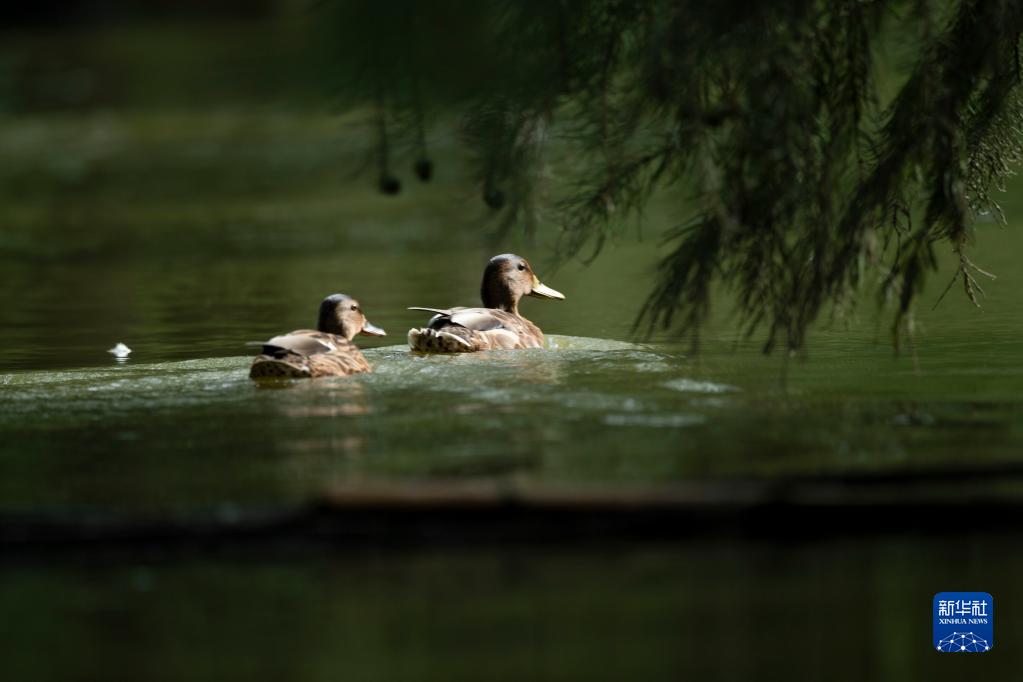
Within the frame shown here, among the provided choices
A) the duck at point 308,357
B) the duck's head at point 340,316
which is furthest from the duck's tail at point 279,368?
the duck's head at point 340,316

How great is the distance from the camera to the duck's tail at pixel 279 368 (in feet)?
32.2

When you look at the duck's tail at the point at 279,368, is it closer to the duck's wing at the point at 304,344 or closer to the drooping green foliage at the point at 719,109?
the duck's wing at the point at 304,344

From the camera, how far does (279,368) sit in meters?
9.84

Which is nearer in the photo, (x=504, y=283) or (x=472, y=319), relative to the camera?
(x=472, y=319)

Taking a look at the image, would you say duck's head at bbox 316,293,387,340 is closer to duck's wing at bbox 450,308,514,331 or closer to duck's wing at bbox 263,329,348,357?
duck's wing at bbox 450,308,514,331

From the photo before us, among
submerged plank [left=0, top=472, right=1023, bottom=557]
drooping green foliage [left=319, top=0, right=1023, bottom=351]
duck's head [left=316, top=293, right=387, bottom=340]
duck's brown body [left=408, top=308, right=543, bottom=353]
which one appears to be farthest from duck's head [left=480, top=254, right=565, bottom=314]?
submerged plank [left=0, top=472, right=1023, bottom=557]

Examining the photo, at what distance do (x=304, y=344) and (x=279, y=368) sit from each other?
28 centimetres

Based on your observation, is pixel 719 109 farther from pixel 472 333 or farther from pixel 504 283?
pixel 504 283

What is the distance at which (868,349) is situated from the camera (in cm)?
1072

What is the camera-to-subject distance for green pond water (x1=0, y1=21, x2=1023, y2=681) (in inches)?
203

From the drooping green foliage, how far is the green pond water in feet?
1.28

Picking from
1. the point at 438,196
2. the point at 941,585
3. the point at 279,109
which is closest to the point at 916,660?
the point at 941,585

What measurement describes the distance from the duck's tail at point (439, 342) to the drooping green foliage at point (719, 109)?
10.4 ft

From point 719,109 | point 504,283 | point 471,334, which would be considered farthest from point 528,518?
point 504,283
